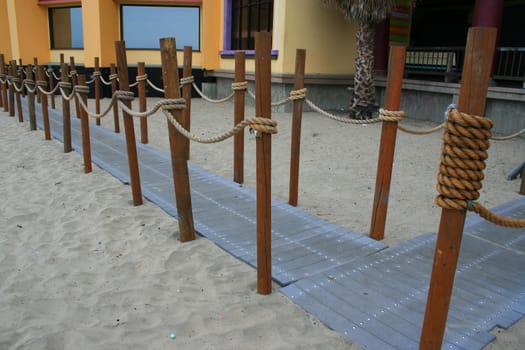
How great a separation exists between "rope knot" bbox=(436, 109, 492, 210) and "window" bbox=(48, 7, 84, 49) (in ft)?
51.6

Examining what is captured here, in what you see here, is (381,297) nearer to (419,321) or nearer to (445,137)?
(419,321)

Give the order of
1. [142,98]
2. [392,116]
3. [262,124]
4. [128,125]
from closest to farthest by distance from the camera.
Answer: [262,124]
[392,116]
[128,125]
[142,98]

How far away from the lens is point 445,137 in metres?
1.65

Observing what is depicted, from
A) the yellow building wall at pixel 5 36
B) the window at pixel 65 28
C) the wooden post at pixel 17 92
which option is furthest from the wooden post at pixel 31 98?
the yellow building wall at pixel 5 36

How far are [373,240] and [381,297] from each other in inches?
34.5

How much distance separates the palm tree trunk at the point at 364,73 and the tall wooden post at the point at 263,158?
7.49 meters

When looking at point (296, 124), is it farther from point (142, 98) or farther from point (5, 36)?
point (5, 36)

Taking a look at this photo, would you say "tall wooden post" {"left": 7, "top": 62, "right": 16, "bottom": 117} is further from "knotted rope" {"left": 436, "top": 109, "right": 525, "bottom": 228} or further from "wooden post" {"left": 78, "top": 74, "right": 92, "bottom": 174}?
"knotted rope" {"left": 436, "top": 109, "right": 525, "bottom": 228}

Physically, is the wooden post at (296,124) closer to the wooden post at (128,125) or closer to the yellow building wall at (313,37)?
the wooden post at (128,125)

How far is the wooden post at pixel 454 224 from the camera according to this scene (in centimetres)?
157

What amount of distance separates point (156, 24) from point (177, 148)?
38.4ft

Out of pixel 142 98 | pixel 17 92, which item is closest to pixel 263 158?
pixel 142 98

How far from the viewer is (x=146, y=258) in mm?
3174

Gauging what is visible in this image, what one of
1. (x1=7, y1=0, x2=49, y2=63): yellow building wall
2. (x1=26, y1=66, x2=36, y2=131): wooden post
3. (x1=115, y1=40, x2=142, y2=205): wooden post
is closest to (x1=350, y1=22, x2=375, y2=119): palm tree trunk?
(x1=26, y1=66, x2=36, y2=131): wooden post
